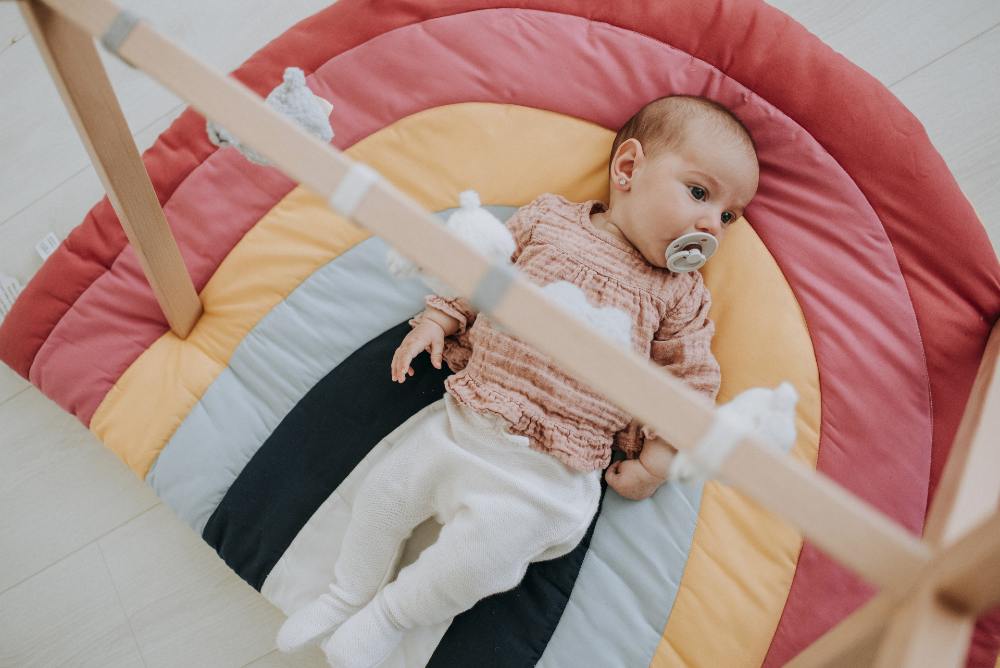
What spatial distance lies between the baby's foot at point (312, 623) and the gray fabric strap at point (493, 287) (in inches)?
21.4

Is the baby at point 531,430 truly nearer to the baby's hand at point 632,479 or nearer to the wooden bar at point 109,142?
the baby's hand at point 632,479

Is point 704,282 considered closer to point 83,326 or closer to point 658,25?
point 658,25

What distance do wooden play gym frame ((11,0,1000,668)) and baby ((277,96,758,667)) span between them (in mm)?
305

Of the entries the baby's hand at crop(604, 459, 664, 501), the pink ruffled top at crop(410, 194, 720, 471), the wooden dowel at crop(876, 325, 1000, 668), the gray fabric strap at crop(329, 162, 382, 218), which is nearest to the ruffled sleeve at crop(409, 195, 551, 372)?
the pink ruffled top at crop(410, 194, 720, 471)

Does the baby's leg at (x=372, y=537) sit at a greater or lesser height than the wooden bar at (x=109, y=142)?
lesser

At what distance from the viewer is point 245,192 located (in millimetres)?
940

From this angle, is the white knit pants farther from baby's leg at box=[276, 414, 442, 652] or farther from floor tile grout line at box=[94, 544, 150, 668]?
floor tile grout line at box=[94, 544, 150, 668]

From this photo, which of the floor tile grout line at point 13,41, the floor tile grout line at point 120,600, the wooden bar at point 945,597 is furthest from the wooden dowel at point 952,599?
the floor tile grout line at point 13,41

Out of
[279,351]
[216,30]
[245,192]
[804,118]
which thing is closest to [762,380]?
[804,118]

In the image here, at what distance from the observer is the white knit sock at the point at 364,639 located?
30.3 inches

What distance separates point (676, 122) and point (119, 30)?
1.98ft

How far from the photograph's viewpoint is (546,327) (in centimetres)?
41

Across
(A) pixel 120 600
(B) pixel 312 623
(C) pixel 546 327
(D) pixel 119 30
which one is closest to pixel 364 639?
(B) pixel 312 623

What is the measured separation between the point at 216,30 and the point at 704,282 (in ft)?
3.08
